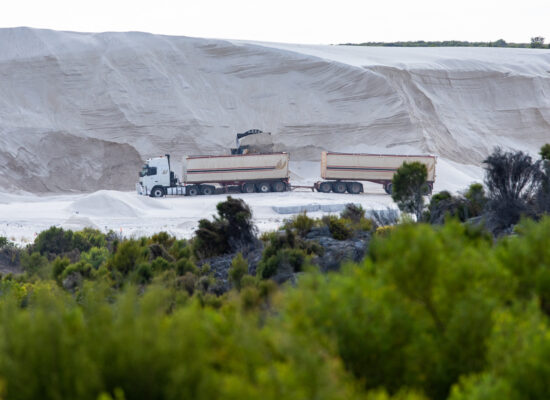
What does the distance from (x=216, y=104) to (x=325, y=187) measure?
65.1 feet

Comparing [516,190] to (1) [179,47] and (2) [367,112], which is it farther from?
(1) [179,47]

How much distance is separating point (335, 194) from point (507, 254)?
34585mm

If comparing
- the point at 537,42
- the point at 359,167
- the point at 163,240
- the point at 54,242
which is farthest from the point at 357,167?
the point at 537,42

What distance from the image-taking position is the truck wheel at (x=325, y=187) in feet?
139

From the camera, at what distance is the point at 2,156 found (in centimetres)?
5256

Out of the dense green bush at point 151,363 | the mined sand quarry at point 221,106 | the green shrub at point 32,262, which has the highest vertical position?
the mined sand quarry at point 221,106

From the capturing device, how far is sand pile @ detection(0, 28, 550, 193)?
55156mm

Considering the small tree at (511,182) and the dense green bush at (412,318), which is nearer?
the dense green bush at (412,318)

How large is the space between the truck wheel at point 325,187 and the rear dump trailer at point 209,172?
232 cm

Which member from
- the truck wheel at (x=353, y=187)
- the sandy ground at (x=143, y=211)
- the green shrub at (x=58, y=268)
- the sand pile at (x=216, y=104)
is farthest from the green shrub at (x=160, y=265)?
the sand pile at (x=216, y=104)

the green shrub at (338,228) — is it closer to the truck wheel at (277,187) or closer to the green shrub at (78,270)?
the green shrub at (78,270)

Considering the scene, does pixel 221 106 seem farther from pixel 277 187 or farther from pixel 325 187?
pixel 325 187

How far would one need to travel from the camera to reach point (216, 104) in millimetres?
59219

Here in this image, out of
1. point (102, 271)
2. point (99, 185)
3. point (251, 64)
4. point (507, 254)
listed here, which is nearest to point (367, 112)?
point (251, 64)
